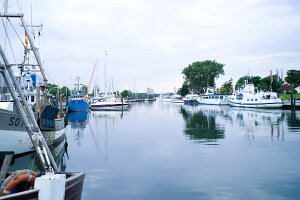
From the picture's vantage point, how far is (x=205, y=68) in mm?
166125

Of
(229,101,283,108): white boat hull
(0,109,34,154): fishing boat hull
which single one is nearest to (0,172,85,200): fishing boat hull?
(0,109,34,154): fishing boat hull

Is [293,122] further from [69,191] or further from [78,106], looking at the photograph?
[78,106]

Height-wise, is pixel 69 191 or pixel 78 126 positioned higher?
pixel 69 191

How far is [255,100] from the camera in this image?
90.2 meters

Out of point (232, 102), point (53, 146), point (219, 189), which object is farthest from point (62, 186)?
point (232, 102)

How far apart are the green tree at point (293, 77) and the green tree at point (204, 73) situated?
107 ft

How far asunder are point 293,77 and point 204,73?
42.3 m

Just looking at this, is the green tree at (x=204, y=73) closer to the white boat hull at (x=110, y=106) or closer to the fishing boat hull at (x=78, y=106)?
the white boat hull at (x=110, y=106)

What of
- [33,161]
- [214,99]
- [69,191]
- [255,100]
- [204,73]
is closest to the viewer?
[69,191]

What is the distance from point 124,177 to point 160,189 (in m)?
2.75

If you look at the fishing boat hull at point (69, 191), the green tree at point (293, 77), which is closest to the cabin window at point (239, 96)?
the green tree at point (293, 77)

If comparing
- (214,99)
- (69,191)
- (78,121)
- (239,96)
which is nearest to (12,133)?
(69,191)

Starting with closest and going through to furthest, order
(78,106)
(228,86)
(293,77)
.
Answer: (78,106)
(293,77)
(228,86)

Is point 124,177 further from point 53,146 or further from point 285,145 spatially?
point 285,145
